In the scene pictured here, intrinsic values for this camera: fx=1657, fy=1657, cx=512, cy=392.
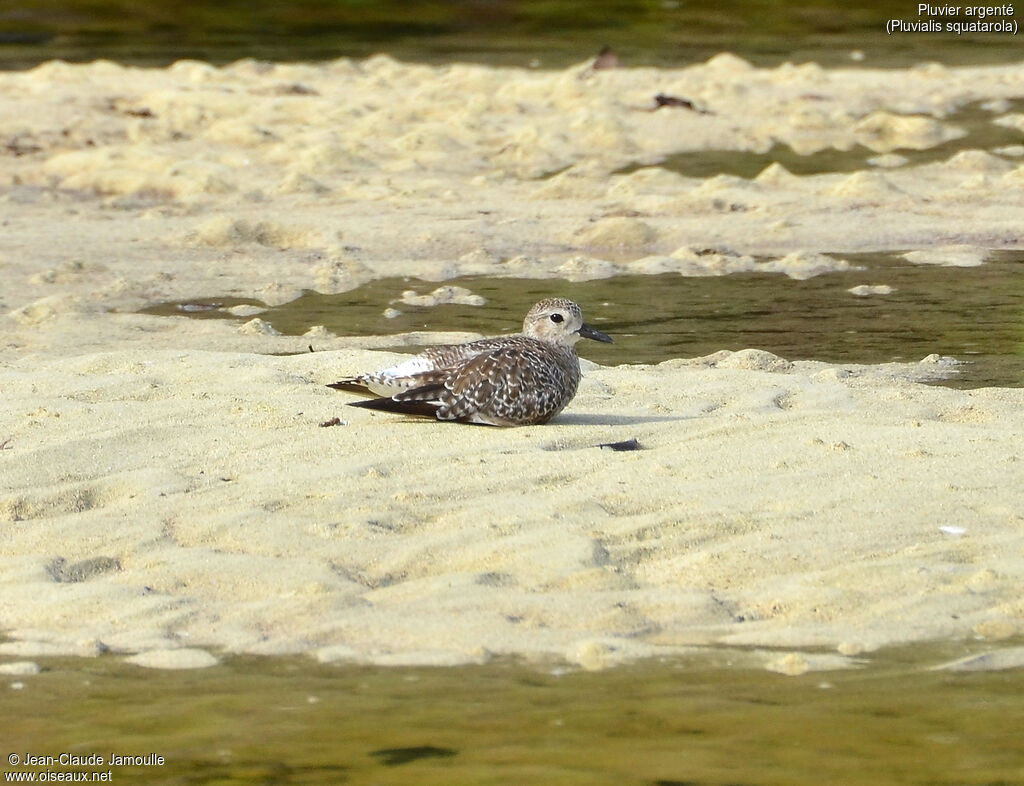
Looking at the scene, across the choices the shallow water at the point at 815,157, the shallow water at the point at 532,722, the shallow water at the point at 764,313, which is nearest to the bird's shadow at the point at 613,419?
the shallow water at the point at 764,313

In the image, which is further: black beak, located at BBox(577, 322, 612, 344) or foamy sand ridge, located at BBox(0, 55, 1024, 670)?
black beak, located at BBox(577, 322, 612, 344)

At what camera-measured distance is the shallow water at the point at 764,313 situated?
8.02 m

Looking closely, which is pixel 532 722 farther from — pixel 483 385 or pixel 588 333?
pixel 588 333

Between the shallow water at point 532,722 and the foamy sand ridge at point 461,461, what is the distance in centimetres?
14

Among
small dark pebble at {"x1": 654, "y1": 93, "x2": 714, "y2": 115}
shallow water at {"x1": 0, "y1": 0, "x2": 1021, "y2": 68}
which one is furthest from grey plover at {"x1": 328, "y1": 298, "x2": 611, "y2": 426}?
shallow water at {"x1": 0, "y1": 0, "x2": 1021, "y2": 68}

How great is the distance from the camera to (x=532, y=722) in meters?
3.86

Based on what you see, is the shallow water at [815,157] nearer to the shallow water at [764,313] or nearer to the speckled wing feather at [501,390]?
the shallow water at [764,313]

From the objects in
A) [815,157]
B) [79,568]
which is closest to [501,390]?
[79,568]

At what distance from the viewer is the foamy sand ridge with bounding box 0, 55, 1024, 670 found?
4477 millimetres

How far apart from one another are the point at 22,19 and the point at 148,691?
69.9ft

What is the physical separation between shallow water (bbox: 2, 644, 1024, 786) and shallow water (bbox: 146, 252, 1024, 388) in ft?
11.4

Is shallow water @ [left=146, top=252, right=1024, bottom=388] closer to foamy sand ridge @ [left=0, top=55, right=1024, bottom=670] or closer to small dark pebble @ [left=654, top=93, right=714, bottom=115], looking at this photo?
foamy sand ridge @ [left=0, top=55, right=1024, bottom=670]

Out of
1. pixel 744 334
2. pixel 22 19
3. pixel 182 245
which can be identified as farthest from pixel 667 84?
pixel 22 19

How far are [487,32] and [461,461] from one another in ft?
59.7
